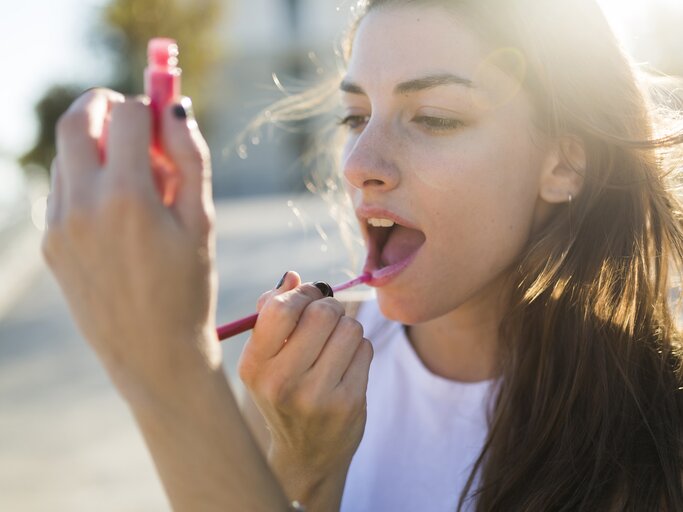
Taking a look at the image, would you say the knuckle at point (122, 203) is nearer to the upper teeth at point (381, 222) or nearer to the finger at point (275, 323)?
the finger at point (275, 323)

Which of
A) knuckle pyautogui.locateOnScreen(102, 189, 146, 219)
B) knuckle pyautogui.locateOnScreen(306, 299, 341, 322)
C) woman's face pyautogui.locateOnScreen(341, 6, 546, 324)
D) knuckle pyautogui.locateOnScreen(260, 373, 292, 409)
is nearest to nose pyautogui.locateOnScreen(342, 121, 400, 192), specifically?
woman's face pyautogui.locateOnScreen(341, 6, 546, 324)

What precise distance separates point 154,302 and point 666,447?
4.03ft

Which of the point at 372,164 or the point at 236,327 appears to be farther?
the point at 372,164

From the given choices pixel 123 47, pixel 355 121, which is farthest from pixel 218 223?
pixel 355 121

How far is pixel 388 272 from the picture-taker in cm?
203

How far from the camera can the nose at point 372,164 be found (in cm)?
193

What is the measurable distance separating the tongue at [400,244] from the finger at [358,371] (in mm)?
470

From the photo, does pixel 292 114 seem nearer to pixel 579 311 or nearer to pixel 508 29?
pixel 508 29

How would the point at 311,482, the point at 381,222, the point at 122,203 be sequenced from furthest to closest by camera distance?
the point at 381,222, the point at 311,482, the point at 122,203

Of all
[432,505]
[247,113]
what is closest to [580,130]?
[432,505]

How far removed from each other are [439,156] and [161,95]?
3.28 feet

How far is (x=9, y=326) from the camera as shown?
7.48 m

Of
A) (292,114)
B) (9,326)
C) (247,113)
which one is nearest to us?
(292,114)

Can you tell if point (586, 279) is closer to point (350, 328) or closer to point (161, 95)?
point (350, 328)
